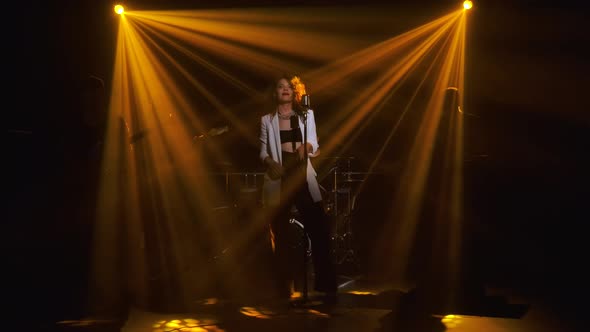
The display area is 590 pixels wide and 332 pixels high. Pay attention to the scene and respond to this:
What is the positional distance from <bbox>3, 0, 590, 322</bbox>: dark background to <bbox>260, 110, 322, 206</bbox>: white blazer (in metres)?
2.47

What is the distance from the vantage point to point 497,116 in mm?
8266

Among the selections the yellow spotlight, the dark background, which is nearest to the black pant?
the dark background

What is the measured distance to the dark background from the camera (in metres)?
6.99

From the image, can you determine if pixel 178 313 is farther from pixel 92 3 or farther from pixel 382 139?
pixel 382 139

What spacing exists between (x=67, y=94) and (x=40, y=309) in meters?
3.58

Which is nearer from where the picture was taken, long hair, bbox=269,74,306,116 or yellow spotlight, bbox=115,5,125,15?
long hair, bbox=269,74,306,116

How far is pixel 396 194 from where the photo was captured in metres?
8.90

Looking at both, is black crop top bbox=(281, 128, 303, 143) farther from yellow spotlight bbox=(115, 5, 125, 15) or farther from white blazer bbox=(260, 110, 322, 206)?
yellow spotlight bbox=(115, 5, 125, 15)

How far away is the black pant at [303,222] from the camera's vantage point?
15.9 ft

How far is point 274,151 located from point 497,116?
14.8ft

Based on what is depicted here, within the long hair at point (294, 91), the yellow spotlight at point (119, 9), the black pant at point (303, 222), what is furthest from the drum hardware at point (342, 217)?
the yellow spotlight at point (119, 9)

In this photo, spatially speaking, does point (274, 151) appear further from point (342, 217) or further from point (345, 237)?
point (345, 237)

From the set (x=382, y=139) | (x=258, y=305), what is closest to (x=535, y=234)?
(x=382, y=139)

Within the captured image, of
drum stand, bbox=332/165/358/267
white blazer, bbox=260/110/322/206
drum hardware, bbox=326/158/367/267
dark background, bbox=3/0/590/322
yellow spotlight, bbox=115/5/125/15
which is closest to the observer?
white blazer, bbox=260/110/322/206
